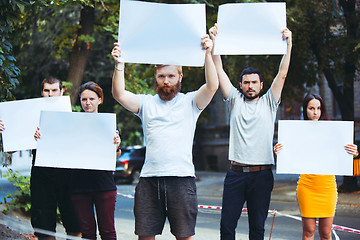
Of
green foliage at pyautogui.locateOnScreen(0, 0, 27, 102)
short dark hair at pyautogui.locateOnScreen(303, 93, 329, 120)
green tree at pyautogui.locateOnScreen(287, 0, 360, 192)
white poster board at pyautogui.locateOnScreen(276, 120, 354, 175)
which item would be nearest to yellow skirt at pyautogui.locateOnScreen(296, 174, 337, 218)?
white poster board at pyautogui.locateOnScreen(276, 120, 354, 175)

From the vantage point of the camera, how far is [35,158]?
4562 millimetres

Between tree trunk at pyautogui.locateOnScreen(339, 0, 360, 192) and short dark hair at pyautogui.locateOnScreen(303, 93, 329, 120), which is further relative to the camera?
tree trunk at pyautogui.locateOnScreen(339, 0, 360, 192)

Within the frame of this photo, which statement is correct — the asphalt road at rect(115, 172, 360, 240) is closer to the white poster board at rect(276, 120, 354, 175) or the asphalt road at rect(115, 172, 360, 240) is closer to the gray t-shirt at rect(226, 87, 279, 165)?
the white poster board at rect(276, 120, 354, 175)

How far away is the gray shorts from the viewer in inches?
151

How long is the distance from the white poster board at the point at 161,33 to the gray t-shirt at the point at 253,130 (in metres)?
0.86

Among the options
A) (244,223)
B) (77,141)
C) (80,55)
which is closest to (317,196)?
(77,141)

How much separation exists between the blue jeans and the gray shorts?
0.71m

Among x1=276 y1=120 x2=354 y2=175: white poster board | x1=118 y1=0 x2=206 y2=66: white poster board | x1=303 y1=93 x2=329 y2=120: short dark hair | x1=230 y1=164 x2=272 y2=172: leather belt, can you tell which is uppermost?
x1=118 y1=0 x2=206 y2=66: white poster board

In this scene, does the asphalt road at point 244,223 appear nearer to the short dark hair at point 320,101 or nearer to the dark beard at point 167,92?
the short dark hair at point 320,101

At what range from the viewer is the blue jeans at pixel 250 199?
447 cm

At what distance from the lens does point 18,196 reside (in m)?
7.22

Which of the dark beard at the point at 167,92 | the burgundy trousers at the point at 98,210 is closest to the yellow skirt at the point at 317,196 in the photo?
the dark beard at the point at 167,92

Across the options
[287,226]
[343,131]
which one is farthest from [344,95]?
[343,131]

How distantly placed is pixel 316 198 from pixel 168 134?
174 cm
